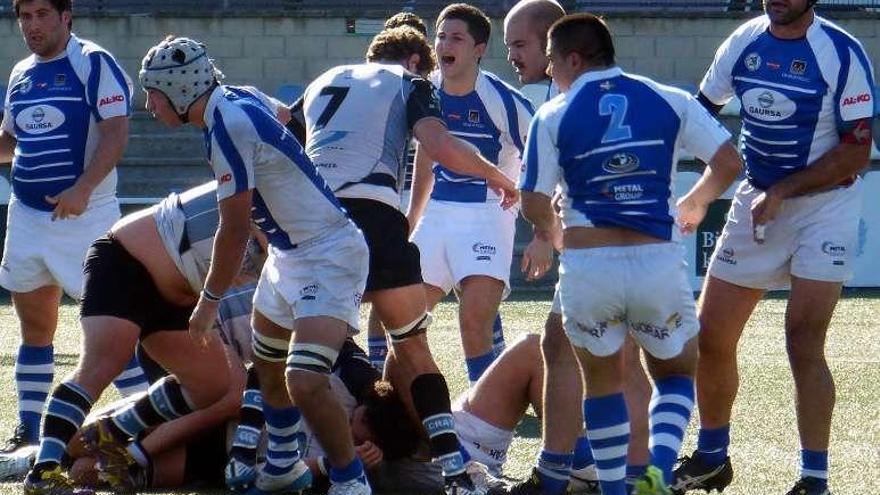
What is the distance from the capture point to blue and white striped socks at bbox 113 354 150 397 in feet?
24.2

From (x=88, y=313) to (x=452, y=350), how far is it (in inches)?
196

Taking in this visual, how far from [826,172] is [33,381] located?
11.3 ft

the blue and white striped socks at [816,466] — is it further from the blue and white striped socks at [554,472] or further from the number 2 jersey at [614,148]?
the number 2 jersey at [614,148]

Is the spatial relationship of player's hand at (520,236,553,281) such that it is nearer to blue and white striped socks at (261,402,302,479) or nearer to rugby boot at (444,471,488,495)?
rugby boot at (444,471,488,495)

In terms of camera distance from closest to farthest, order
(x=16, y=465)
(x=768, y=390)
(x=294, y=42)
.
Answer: (x=16, y=465) → (x=768, y=390) → (x=294, y=42)

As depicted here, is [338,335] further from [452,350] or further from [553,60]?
[452,350]

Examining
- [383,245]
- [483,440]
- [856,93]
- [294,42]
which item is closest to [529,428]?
[483,440]

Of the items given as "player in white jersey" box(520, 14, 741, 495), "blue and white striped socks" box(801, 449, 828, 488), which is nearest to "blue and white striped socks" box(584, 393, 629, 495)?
"player in white jersey" box(520, 14, 741, 495)

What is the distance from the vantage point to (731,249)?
6543 mm

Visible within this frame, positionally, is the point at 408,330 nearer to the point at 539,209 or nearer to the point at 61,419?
the point at 539,209

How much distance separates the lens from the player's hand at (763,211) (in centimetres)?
627

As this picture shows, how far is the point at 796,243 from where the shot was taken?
639 centimetres

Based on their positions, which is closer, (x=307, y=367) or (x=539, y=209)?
(x=539, y=209)

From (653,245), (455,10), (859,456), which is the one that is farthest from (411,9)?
(653,245)
